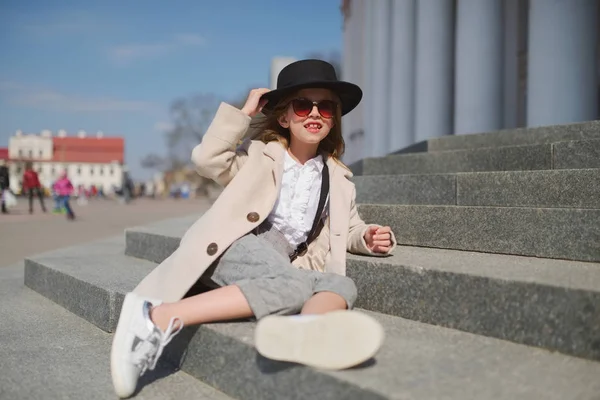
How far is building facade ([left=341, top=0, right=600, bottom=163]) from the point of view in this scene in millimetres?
6535

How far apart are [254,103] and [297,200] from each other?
56 cm

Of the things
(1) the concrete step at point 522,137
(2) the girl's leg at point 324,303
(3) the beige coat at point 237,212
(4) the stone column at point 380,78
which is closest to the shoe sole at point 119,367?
(3) the beige coat at point 237,212

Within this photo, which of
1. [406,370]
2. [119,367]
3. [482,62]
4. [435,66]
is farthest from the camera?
[435,66]

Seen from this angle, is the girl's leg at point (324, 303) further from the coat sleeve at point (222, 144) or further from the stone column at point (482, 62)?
the stone column at point (482, 62)

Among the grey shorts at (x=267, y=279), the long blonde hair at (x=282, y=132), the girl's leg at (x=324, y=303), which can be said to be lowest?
the girl's leg at (x=324, y=303)

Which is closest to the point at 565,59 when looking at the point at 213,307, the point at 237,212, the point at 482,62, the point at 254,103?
the point at 482,62

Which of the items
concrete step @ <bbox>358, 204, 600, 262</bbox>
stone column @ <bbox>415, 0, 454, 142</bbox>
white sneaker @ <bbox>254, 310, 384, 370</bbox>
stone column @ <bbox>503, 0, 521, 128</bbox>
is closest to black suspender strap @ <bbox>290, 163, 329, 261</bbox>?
concrete step @ <bbox>358, 204, 600, 262</bbox>

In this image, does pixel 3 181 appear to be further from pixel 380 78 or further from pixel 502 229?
pixel 502 229

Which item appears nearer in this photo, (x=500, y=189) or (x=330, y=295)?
(x=330, y=295)

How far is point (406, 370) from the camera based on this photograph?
169cm

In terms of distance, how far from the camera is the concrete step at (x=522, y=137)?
4332 mm

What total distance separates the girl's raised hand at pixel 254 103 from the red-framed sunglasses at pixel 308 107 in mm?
207

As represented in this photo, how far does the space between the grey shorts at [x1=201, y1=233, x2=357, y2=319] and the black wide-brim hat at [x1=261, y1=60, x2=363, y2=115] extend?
772mm

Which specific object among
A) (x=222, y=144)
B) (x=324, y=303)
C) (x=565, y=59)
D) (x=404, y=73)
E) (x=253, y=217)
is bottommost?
(x=324, y=303)
